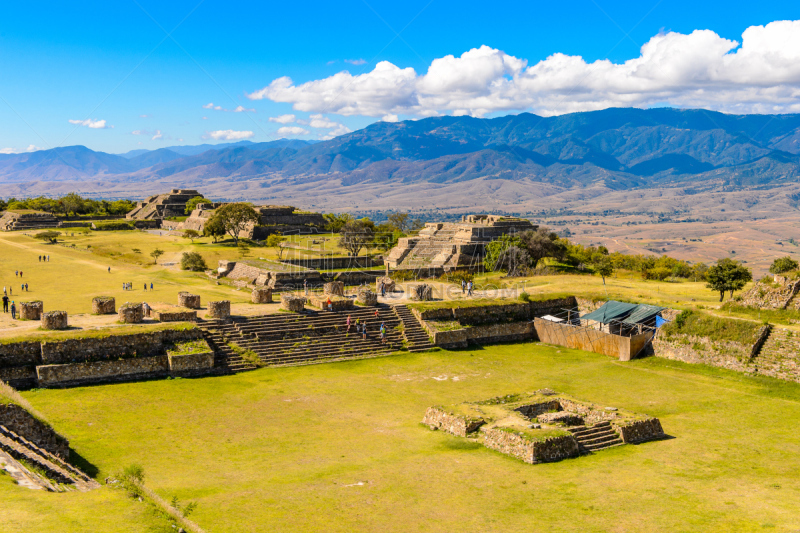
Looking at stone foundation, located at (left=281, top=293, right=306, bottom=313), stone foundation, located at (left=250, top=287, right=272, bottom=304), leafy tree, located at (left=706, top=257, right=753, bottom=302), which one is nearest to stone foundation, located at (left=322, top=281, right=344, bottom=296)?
stone foundation, located at (left=250, top=287, right=272, bottom=304)

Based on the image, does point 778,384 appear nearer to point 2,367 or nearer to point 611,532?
point 611,532

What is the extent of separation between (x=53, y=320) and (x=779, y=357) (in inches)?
1265

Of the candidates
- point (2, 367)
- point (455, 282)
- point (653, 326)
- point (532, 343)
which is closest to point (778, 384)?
point (653, 326)

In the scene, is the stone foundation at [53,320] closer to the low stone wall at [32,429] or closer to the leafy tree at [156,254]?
the low stone wall at [32,429]

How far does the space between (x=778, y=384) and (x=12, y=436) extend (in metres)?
28.2

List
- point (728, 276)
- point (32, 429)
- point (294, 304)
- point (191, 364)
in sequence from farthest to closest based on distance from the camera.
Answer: point (728, 276), point (294, 304), point (191, 364), point (32, 429)

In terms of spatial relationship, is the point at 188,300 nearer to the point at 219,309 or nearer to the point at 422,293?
the point at 219,309

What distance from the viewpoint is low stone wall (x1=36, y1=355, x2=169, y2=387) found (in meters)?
24.4

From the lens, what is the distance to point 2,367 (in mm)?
24172

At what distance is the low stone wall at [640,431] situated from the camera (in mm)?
20172

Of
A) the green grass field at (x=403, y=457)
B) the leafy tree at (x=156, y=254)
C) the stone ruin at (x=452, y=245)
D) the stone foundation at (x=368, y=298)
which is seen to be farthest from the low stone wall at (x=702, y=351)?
the leafy tree at (x=156, y=254)

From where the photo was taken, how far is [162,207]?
321 ft

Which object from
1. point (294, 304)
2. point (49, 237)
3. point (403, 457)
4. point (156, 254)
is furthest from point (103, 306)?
point (49, 237)

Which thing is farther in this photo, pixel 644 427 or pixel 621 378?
pixel 621 378
